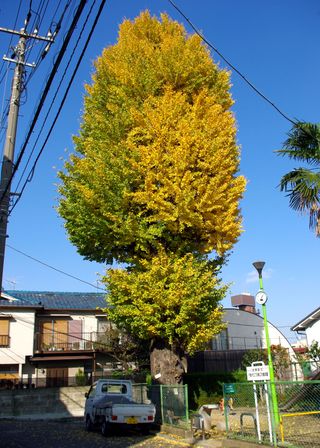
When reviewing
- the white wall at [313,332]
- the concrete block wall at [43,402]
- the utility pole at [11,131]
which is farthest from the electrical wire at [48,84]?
the white wall at [313,332]

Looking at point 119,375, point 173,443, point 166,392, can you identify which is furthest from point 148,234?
point 119,375

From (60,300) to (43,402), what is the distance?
12996mm

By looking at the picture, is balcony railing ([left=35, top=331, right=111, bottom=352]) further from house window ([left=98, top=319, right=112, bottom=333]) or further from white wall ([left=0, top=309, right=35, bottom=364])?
white wall ([left=0, top=309, right=35, bottom=364])

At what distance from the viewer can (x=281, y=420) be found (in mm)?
10148

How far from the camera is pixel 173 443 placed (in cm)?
1196

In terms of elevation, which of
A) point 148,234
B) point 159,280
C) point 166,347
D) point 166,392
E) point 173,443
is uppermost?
point 148,234

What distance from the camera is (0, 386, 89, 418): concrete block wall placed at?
22.7m

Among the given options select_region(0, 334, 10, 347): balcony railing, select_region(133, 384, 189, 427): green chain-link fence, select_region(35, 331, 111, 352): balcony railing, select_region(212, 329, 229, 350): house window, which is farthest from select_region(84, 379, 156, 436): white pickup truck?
select_region(212, 329, 229, 350): house window

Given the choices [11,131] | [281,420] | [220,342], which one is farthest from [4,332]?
[281,420]

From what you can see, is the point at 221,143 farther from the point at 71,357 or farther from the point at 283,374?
the point at 71,357

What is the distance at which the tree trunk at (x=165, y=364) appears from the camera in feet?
53.3

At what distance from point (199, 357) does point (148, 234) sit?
15.8 m

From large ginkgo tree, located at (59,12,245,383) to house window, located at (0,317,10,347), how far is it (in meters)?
15.3

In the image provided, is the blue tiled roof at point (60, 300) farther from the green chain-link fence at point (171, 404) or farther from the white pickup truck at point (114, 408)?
the green chain-link fence at point (171, 404)
